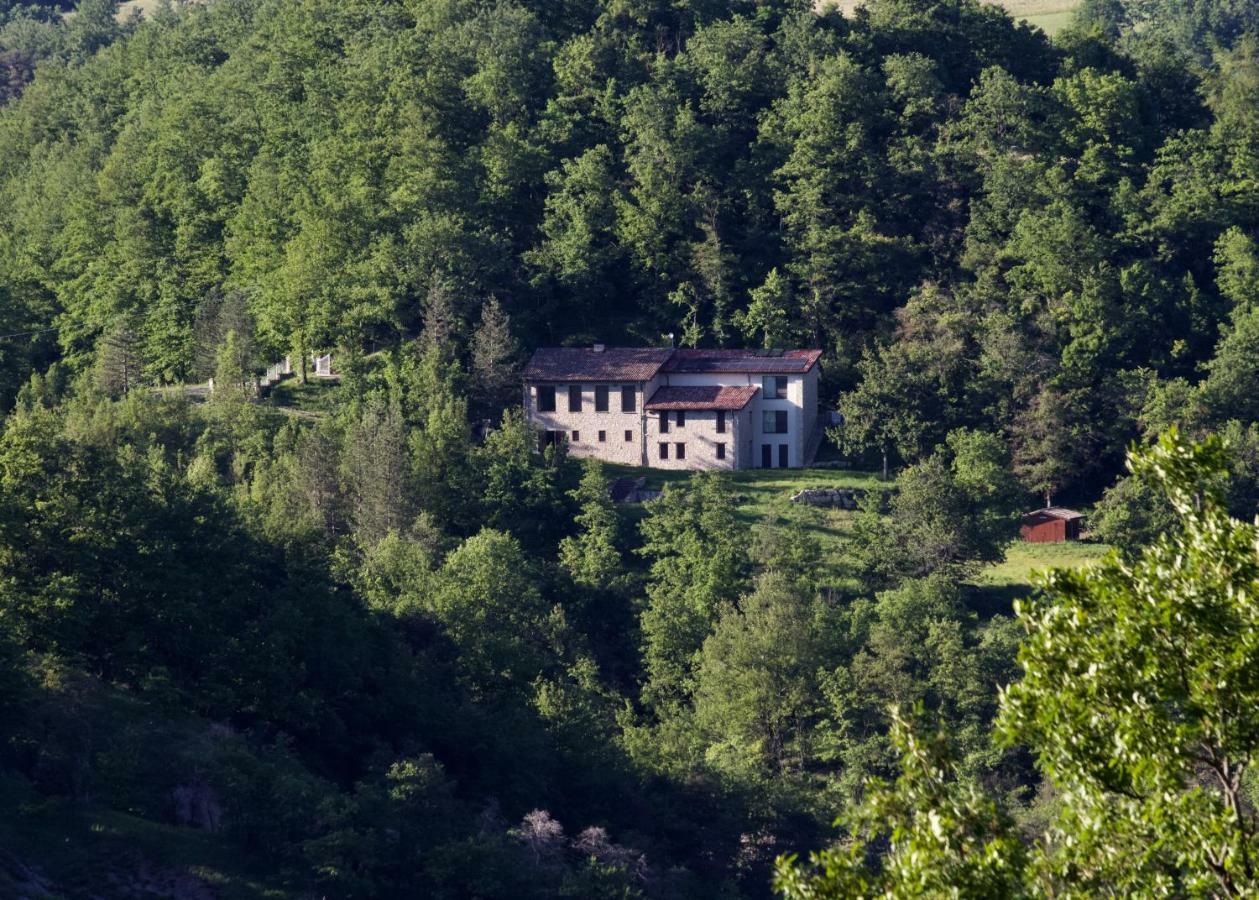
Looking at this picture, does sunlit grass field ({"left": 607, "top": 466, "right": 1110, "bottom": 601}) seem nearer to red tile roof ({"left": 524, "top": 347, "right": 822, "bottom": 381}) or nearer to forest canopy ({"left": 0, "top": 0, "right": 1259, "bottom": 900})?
forest canopy ({"left": 0, "top": 0, "right": 1259, "bottom": 900})

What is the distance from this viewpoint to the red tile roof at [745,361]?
88.4m

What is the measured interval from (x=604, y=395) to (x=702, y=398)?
15.0 ft

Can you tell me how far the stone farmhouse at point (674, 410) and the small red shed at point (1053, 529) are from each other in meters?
11.1

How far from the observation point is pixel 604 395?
8825 centimetres

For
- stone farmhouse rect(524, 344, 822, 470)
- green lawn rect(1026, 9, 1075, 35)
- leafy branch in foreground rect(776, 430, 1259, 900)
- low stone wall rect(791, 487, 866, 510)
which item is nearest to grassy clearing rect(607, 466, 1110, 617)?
low stone wall rect(791, 487, 866, 510)

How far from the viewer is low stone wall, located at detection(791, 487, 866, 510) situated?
274 ft

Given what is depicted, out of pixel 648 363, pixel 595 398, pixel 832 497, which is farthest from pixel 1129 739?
pixel 648 363

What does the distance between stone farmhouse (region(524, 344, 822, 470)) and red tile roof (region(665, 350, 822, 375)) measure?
0.16 ft

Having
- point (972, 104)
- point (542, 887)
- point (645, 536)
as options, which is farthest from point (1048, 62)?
point (542, 887)

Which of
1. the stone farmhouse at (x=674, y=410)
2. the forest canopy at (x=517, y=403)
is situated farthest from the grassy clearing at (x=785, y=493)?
the stone farmhouse at (x=674, y=410)

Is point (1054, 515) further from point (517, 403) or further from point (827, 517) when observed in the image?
point (517, 403)

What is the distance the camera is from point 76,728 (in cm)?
5259

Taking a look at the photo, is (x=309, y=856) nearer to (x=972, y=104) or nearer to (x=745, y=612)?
(x=745, y=612)

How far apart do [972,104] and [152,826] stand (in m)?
66.5
